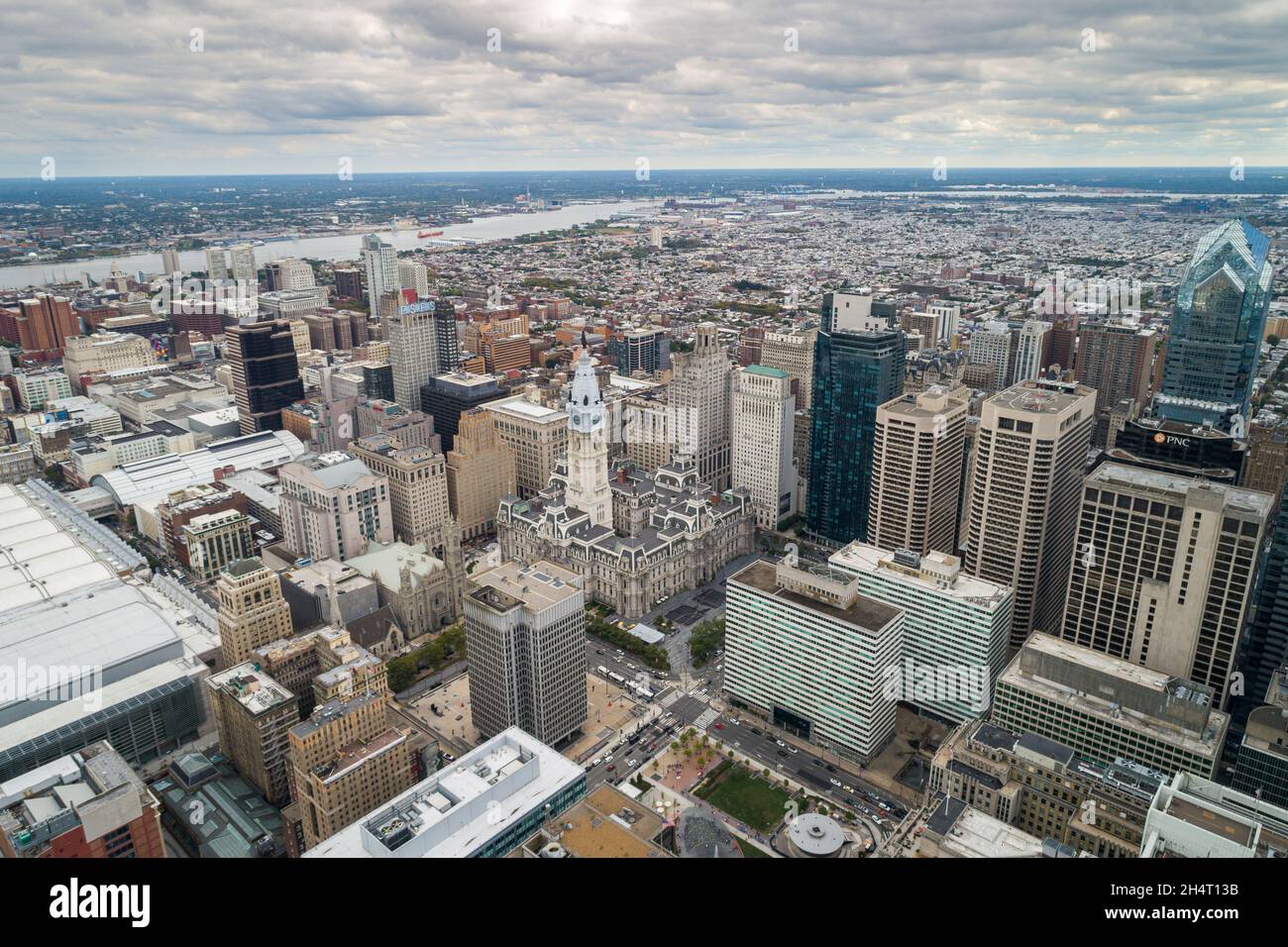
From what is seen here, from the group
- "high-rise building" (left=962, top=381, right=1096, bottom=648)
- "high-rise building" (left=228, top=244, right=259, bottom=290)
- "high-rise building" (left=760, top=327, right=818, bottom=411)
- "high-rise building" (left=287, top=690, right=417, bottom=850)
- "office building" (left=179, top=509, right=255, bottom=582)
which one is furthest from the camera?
"high-rise building" (left=228, top=244, right=259, bottom=290)

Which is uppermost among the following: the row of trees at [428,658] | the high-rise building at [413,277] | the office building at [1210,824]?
the high-rise building at [413,277]

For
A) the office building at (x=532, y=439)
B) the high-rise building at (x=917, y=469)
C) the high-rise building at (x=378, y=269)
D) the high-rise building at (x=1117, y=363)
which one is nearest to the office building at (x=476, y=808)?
the high-rise building at (x=917, y=469)

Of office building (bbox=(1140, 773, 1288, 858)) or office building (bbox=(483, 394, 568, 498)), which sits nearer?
office building (bbox=(1140, 773, 1288, 858))

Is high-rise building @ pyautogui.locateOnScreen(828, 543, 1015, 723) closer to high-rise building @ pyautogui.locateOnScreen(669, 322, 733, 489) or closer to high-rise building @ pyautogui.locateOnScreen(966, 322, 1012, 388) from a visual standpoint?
high-rise building @ pyautogui.locateOnScreen(669, 322, 733, 489)

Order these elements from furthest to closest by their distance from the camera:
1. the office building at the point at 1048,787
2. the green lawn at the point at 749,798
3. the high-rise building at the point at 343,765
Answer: the green lawn at the point at 749,798 → the high-rise building at the point at 343,765 → the office building at the point at 1048,787

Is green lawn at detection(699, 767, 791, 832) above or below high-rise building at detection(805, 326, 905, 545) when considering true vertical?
below

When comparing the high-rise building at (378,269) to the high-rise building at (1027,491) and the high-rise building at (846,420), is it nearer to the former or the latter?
the high-rise building at (846,420)

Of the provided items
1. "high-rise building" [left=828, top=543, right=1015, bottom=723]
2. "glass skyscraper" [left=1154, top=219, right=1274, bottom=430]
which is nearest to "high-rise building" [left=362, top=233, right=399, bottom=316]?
"glass skyscraper" [left=1154, top=219, right=1274, bottom=430]
